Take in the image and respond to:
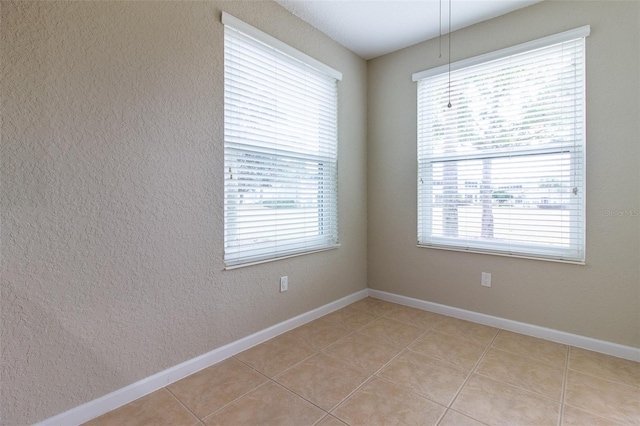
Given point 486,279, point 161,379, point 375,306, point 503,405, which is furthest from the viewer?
point 375,306

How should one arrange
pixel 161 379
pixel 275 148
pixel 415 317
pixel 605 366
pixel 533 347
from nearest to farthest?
pixel 161 379, pixel 605 366, pixel 533 347, pixel 275 148, pixel 415 317

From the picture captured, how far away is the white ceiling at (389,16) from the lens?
2371mm

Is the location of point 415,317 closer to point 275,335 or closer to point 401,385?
point 401,385

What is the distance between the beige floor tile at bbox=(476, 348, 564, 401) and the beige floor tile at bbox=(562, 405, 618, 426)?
0.10m

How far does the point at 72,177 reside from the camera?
1466 millimetres

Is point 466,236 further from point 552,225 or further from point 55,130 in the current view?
point 55,130

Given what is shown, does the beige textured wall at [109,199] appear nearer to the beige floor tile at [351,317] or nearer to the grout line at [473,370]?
the beige floor tile at [351,317]

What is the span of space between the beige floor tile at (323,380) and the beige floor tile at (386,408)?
0.07 metres

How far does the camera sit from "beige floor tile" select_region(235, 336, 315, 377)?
1.98 metres

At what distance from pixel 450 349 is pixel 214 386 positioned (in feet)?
5.36

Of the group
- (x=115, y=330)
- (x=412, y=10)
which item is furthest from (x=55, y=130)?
(x=412, y=10)

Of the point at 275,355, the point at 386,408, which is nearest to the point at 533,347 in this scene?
the point at 386,408

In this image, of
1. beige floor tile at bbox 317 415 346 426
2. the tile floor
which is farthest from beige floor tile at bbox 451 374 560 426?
beige floor tile at bbox 317 415 346 426

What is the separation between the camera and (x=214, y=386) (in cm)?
179
